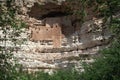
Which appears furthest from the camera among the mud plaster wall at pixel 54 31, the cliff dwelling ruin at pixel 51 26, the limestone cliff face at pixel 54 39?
the cliff dwelling ruin at pixel 51 26

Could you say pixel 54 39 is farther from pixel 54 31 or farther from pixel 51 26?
pixel 51 26

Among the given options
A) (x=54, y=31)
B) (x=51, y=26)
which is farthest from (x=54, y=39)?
(x=51, y=26)

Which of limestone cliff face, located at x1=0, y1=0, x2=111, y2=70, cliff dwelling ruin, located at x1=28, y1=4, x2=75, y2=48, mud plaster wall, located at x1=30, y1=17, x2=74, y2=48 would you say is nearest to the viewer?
limestone cliff face, located at x1=0, y1=0, x2=111, y2=70

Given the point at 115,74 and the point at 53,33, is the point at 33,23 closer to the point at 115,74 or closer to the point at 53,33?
the point at 53,33

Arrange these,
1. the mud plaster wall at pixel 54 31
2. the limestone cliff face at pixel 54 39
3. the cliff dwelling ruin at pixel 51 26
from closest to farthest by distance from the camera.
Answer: the limestone cliff face at pixel 54 39 < the mud plaster wall at pixel 54 31 < the cliff dwelling ruin at pixel 51 26

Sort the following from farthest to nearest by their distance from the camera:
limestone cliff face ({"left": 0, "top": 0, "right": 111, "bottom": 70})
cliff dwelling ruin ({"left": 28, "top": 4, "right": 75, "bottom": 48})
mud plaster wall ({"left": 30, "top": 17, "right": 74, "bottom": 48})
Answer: cliff dwelling ruin ({"left": 28, "top": 4, "right": 75, "bottom": 48})
mud plaster wall ({"left": 30, "top": 17, "right": 74, "bottom": 48})
limestone cliff face ({"left": 0, "top": 0, "right": 111, "bottom": 70})

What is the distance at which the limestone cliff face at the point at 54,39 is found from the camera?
92.6 feet

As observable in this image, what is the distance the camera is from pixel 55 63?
1159 inches

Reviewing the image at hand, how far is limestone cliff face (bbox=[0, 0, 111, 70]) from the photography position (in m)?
28.2

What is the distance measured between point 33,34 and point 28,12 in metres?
2.58

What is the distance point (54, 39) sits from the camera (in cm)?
3241

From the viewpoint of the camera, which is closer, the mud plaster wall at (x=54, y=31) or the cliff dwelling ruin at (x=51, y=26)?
the mud plaster wall at (x=54, y=31)

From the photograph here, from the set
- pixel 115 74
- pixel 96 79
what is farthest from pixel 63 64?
pixel 115 74

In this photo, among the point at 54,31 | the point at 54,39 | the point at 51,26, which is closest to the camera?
the point at 54,39
